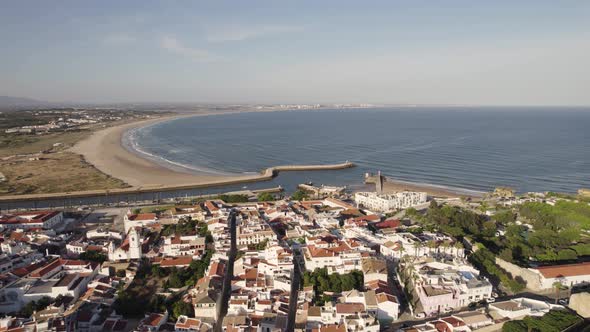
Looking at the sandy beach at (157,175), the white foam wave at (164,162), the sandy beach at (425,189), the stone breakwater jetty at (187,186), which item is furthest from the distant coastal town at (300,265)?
the white foam wave at (164,162)

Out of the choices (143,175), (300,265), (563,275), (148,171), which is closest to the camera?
(563,275)

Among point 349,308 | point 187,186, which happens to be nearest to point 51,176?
point 187,186

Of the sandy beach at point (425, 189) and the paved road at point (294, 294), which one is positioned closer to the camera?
the paved road at point (294, 294)

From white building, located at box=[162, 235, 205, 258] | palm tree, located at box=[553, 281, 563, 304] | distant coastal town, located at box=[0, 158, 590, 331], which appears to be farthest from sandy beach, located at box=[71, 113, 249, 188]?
palm tree, located at box=[553, 281, 563, 304]

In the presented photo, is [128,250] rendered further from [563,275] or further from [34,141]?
[34,141]

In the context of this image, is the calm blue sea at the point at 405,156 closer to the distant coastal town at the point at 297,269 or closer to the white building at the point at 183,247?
the distant coastal town at the point at 297,269

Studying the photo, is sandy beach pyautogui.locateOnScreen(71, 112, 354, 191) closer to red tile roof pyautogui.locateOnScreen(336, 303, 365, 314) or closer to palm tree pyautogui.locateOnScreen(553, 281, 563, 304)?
red tile roof pyautogui.locateOnScreen(336, 303, 365, 314)

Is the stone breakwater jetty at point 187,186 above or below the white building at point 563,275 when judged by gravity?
above
